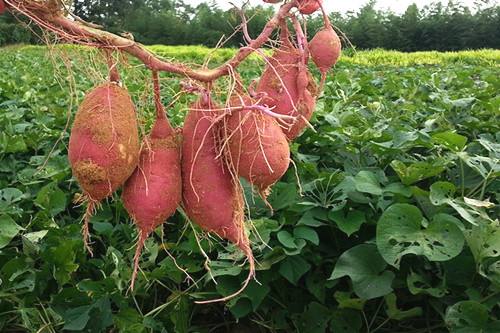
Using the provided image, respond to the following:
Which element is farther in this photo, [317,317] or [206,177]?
[317,317]

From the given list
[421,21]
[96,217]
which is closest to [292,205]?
[96,217]

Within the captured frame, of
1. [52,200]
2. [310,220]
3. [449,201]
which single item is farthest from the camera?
[52,200]

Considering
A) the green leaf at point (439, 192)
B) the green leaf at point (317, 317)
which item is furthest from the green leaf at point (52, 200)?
the green leaf at point (439, 192)

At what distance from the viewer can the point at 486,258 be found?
1.84 metres

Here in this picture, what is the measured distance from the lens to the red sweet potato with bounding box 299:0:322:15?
3.59 feet

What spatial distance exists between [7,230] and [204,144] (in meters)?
1.26

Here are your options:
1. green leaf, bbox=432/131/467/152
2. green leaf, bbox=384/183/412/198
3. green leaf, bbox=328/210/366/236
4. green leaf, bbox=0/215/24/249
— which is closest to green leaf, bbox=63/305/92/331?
green leaf, bbox=0/215/24/249

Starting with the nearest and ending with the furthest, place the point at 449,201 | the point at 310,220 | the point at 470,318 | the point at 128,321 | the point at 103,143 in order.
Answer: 1. the point at 103,143
2. the point at 470,318
3. the point at 449,201
4. the point at 128,321
5. the point at 310,220

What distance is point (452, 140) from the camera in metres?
2.15

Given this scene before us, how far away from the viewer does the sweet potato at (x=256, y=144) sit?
3.59 ft

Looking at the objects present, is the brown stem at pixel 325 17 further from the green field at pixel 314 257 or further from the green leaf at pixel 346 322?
the green leaf at pixel 346 322

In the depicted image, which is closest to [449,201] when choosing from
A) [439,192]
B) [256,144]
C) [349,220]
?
[439,192]

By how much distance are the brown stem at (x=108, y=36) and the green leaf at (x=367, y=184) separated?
0.95 meters

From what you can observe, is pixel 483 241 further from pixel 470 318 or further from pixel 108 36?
pixel 108 36
